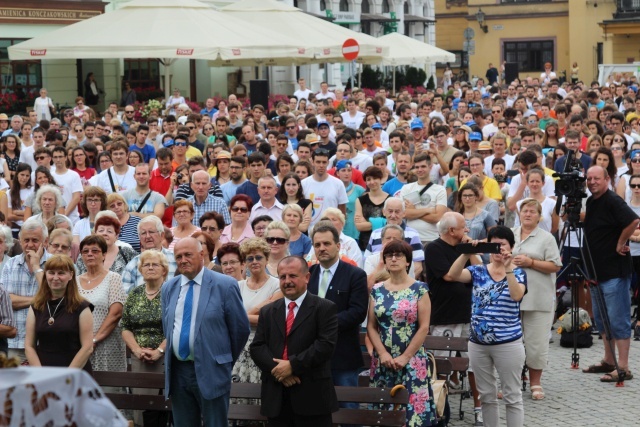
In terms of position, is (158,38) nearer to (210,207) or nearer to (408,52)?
(210,207)

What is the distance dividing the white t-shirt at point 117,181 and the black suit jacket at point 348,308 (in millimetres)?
6063

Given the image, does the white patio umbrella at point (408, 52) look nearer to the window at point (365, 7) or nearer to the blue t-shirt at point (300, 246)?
the window at point (365, 7)

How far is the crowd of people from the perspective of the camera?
8.72 m

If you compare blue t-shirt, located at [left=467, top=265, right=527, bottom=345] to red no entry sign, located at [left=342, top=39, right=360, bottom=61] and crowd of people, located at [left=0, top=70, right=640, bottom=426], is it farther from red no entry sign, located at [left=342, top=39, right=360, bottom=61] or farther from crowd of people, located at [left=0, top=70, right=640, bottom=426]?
red no entry sign, located at [left=342, top=39, right=360, bottom=61]

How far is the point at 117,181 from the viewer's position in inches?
596

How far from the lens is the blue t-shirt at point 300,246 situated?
1182 centimetres

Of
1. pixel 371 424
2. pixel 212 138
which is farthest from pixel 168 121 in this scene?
pixel 371 424

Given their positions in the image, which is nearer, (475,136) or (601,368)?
(601,368)

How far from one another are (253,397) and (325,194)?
514cm

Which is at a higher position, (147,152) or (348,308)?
(147,152)

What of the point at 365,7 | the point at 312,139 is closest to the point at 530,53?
the point at 365,7

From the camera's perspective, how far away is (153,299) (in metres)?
9.71

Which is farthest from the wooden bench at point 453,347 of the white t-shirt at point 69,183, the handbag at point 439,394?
the white t-shirt at point 69,183

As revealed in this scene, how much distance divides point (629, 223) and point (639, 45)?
57.6 metres
